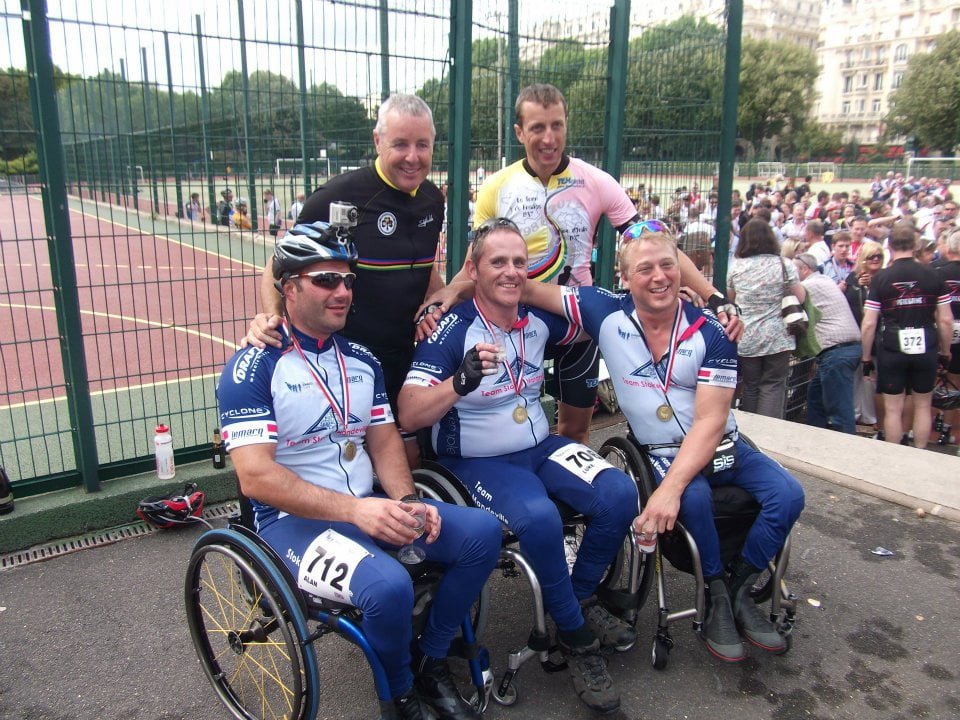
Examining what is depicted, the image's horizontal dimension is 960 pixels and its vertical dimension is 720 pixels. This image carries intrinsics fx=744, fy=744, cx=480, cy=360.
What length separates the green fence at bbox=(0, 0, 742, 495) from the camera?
3484 millimetres

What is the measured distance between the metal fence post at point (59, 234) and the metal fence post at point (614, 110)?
11.5 ft

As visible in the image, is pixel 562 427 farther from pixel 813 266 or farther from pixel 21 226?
pixel 813 266

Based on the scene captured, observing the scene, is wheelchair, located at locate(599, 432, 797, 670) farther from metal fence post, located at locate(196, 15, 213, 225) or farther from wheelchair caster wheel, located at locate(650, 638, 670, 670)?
metal fence post, located at locate(196, 15, 213, 225)

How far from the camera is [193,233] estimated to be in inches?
154

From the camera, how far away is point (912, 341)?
578 centimetres

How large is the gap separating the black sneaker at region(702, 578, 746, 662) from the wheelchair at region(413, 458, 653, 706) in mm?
246

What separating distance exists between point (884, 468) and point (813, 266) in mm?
2553

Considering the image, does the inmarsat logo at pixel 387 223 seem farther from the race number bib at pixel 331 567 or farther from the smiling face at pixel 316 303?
the race number bib at pixel 331 567

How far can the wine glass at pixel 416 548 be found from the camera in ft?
7.68

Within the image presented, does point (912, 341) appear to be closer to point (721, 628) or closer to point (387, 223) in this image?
point (721, 628)

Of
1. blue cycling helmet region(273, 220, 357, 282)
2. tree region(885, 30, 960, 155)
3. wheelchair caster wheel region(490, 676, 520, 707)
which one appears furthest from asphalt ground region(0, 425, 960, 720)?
tree region(885, 30, 960, 155)

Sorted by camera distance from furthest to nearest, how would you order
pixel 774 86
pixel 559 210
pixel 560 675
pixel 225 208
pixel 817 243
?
pixel 774 86, pixel 817 243, pixel 225 208, pixel 559 210, pixel 560 675

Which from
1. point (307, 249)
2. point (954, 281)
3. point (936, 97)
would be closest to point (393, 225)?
point (307, 249)

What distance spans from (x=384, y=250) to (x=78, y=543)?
2.19m
